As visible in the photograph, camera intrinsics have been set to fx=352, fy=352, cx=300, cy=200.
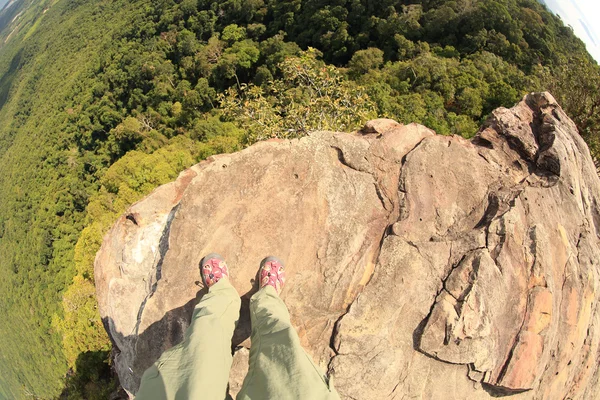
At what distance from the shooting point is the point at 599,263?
6.28 m

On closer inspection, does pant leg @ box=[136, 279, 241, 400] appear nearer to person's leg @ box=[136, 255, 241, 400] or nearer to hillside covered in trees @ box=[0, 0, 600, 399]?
person's leg @ box=[136, 255, 241, 400]

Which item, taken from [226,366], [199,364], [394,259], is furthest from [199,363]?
[394,259]

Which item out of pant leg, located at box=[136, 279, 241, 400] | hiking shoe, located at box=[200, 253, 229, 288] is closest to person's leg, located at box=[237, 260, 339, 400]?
pant leg, located at box=[136, 279, 241, 400]

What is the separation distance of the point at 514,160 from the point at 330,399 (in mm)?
5750

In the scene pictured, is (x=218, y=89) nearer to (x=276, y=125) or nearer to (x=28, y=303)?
(x=276, y=125)

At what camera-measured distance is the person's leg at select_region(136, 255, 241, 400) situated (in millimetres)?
3537

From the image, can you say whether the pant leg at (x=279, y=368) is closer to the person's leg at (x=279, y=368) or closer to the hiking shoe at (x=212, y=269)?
the person's leg at (x=279, y=368)

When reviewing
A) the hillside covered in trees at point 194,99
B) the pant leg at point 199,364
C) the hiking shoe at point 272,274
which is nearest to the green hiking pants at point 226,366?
the pant leg at point 199,364

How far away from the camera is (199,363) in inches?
151

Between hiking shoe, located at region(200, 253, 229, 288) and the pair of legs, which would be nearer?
the pair of legs

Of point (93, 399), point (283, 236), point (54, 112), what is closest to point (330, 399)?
point (283, 236)

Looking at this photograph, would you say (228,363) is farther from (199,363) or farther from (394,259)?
(394,259)

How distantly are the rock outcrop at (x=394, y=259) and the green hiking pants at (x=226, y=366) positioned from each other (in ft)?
3.63

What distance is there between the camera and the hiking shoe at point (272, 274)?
531 cm
